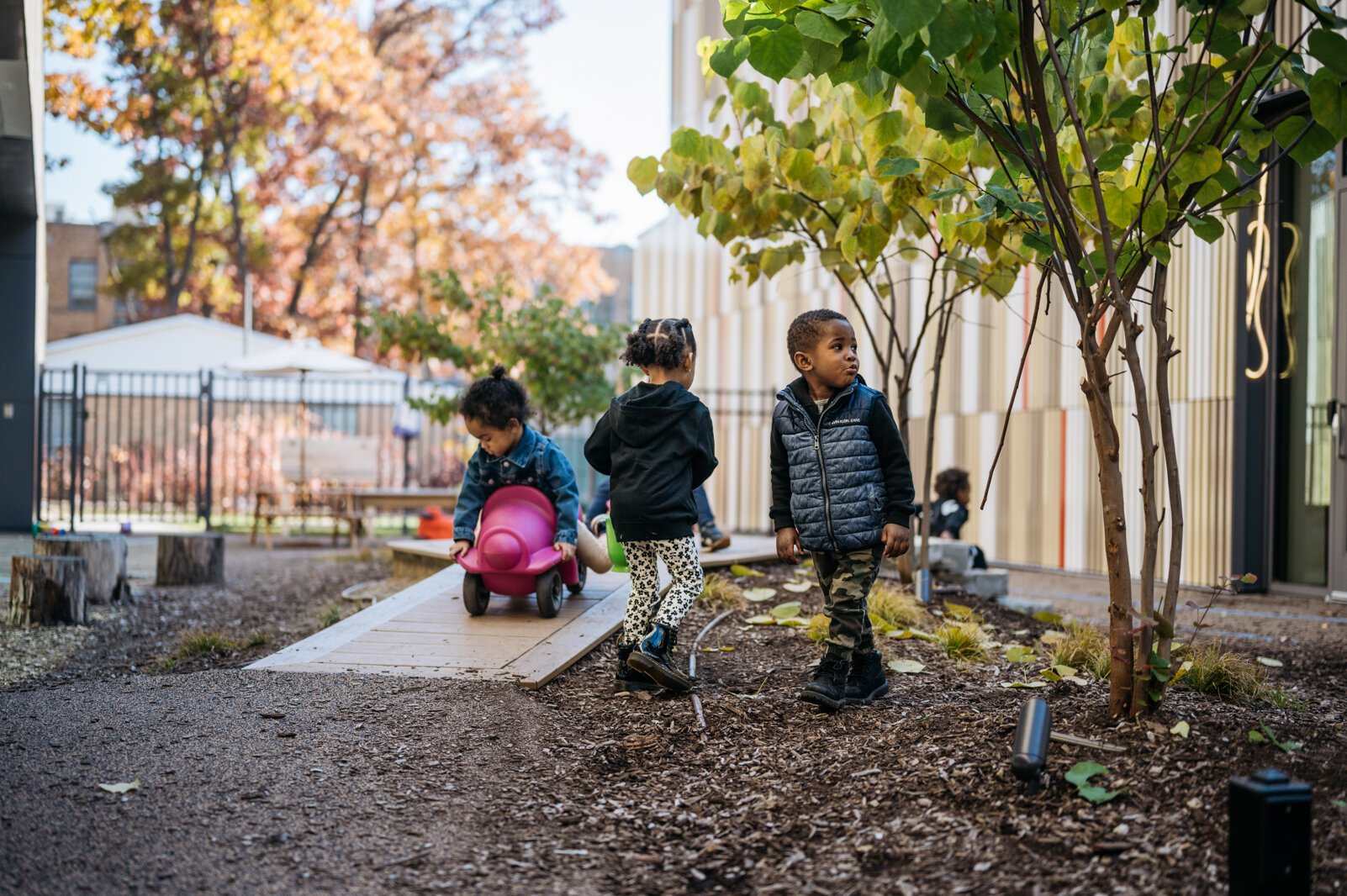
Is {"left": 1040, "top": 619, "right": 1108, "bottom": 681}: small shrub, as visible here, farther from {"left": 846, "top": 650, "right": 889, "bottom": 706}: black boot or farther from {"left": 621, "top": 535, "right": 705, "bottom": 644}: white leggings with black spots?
{"left": 621, "top": 535, "right": 705, "bottom": 644}: white leggings with black spots

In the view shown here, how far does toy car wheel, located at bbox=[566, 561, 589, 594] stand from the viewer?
6097 mm

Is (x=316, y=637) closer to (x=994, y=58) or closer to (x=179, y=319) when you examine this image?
(x=994, y=58)

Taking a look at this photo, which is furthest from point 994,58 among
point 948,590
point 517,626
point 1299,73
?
point 948,590

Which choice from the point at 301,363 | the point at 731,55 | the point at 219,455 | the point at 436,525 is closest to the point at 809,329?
the point at 731,55

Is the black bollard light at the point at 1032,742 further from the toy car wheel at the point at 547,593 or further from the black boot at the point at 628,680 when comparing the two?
the toy car wheel at the point at 547,593

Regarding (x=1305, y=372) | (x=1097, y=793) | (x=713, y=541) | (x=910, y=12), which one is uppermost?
(x=910, y=12)

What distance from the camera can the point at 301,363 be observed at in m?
14.5

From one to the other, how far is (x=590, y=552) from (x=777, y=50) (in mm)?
3591

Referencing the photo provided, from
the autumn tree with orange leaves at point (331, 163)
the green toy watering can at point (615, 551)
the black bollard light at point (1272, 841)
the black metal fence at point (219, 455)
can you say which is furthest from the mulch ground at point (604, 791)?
the autumn tree with orange leaves at point (331, 163)

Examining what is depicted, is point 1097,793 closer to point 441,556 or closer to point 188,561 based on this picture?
point 441,556

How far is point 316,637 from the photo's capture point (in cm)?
525

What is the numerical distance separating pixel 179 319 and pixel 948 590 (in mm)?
19141

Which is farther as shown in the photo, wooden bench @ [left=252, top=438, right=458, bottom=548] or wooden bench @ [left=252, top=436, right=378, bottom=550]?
wooden bench @ [left=252, top=436, right=378, bottom=550]

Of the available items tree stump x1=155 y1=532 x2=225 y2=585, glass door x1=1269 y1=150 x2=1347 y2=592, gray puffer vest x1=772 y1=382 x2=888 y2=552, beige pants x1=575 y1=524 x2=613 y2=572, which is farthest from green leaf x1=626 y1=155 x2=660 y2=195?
tree stump x1=155 y1=532 x2=225 y2=585
